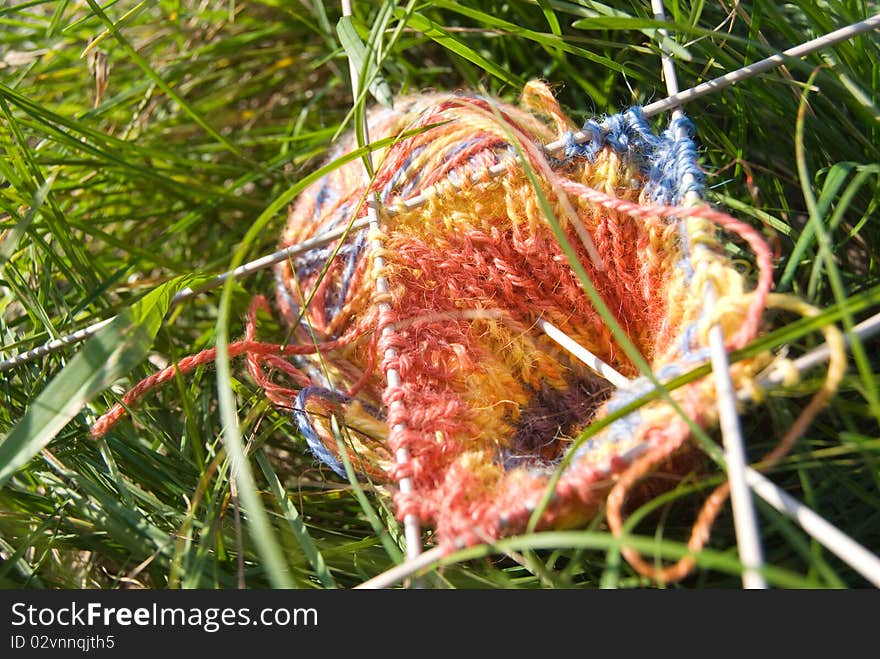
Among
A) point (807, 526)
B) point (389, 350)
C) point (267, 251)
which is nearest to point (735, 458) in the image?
point (807, 526)

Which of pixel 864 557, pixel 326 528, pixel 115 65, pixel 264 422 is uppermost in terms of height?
pixel 115 65

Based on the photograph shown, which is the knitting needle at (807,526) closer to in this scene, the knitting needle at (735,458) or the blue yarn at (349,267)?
the knitting needle at (735,458)

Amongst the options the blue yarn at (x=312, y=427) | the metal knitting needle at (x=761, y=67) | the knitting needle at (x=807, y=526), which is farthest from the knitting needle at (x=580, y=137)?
the knitting needle at (x=807, y=526)

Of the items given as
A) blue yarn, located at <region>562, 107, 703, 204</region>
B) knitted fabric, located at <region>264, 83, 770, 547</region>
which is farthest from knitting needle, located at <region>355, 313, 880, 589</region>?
blue yarn, located at <region>562, 107, 703, 204</region>

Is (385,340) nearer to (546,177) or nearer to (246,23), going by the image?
(546,177)

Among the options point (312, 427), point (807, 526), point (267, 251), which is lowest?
point (807, 526)

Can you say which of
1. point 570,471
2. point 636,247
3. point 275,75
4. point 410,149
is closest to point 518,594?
point 570,471

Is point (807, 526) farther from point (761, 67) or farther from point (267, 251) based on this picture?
point (267, 251)
